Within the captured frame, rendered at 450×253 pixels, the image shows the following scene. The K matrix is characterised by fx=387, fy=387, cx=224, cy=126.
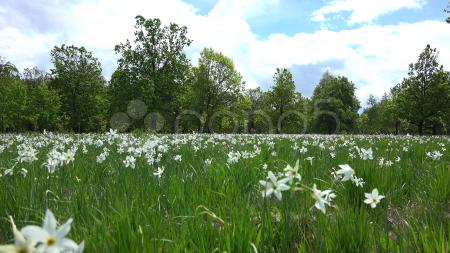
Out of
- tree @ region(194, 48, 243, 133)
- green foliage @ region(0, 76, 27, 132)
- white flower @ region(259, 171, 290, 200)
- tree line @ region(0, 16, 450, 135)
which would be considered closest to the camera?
white flower @ region(259, 171, 290, 200)

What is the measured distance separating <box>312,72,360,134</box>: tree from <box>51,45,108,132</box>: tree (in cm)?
3716

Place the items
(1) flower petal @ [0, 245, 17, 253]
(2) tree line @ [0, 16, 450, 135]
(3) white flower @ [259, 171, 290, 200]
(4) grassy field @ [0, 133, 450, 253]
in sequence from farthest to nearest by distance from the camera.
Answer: (2) tree line @ [0, 16, 450, 135]
(4) grassy field @ [0, 133, 450, 253]
(3) white flower @ [259, 171, 290, 200]
(1) flower petal @ [0, 245, 17, 253]

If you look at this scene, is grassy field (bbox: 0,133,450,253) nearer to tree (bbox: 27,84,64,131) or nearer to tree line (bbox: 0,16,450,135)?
tree line (bbox: 0,16,450,135)

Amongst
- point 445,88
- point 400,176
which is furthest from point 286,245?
point 445,88

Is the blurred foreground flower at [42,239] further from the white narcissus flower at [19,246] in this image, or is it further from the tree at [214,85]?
the tree at [214,85]

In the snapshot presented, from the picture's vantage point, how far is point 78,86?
4844 cm

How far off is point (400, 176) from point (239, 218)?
12.2 ft

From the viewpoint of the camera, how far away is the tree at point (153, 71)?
42.2 metres

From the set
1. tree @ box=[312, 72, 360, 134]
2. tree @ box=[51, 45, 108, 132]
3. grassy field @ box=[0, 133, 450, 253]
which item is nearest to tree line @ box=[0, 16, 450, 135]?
tree @ box=[51, 45, 108, 132]

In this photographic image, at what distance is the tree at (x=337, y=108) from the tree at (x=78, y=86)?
122ft

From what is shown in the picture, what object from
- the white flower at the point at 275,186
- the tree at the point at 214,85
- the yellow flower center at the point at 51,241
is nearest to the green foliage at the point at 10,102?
the tree at the point at 214,85

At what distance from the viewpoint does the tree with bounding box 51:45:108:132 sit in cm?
4819

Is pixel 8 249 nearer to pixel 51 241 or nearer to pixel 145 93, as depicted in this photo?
pixel 51 241

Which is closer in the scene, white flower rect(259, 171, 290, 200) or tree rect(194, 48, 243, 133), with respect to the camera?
white flower rect(259, 171, 290, 200)
